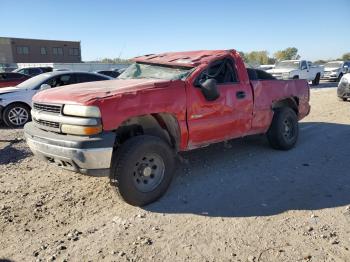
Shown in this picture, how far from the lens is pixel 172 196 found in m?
4.80

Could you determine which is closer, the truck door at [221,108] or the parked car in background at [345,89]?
the truck door at [221,108]

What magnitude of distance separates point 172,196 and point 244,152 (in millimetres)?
2409

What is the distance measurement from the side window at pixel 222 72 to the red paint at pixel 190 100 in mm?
92

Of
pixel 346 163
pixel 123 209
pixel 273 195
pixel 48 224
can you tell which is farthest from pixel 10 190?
pixel 346 163

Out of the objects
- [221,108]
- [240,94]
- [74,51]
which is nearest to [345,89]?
[240,94]

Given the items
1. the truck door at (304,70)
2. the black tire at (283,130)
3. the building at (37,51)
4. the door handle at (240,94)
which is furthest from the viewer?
the building at (37,51)

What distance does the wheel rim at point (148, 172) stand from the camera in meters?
4.45

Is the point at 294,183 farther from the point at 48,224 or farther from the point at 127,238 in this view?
the point at 48,224

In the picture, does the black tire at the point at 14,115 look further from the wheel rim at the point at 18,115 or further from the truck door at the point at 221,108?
the truck door at the point at 221,108

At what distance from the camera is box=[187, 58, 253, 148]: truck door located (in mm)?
5008

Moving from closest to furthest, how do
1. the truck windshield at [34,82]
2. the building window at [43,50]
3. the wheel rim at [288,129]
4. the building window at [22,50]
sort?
the wheel rim at [288,129] → the truck windshield at [34,82] → the building window at [22,50] → the building window at [43,50]

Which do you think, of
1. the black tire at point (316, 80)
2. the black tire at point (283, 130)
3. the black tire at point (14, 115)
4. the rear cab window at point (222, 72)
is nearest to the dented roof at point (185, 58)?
the rear cab window at point (222, 72)

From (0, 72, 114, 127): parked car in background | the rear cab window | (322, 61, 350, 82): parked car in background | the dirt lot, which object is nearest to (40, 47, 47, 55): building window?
(322, 61, 350, 82): parked car in background

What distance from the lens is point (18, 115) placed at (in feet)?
32.2
